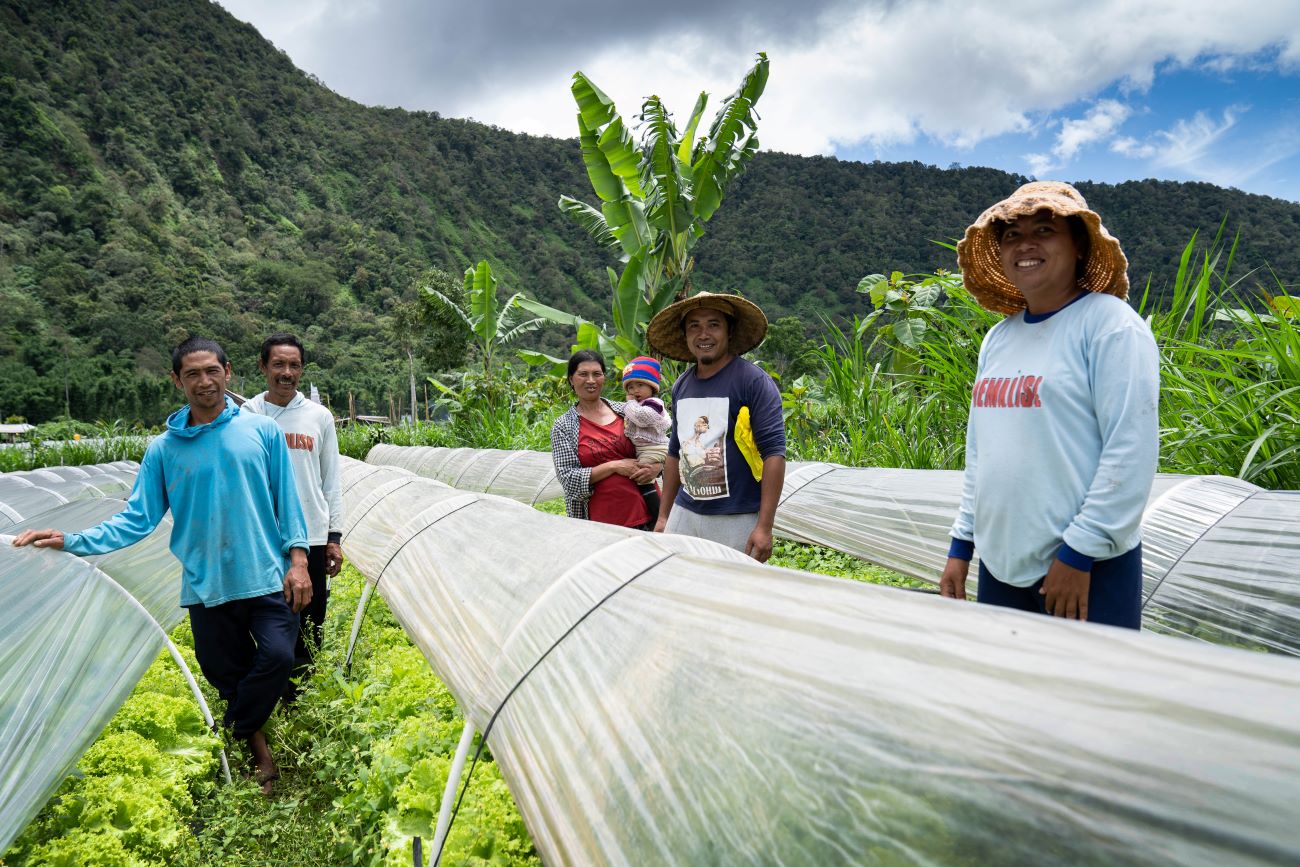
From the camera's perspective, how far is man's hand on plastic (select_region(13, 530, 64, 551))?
2.62 meters

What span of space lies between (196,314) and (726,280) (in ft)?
126

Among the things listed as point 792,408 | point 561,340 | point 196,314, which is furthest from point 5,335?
point 792,408

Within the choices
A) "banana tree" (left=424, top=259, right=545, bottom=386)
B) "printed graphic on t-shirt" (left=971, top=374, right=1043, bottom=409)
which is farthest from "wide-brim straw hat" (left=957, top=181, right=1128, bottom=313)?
"banana tree" (left=424, top=259, right=545, bottom=386)

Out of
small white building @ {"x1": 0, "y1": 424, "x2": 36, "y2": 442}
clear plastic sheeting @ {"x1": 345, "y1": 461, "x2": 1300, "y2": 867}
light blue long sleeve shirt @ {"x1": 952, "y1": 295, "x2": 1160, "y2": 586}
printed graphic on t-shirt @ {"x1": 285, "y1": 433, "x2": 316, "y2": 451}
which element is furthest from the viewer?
small white building @ {"x1": 0, "y1": 424, "x2": 36, "y2": 442}

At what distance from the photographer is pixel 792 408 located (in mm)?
7578

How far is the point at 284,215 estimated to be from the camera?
242 ft

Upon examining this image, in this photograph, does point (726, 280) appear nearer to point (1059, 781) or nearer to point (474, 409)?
point (474, 409)

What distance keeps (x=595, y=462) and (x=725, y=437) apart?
3.49 feet

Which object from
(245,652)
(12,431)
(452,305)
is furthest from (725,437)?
(12,431)

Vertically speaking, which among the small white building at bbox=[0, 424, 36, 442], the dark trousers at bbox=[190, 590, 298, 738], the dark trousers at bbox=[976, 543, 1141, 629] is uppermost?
the dark trousers at bbox=[976, 543, 1141, 629]

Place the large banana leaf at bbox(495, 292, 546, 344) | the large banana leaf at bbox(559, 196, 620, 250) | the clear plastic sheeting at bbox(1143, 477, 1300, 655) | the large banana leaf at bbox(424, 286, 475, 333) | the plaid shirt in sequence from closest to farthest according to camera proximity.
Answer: the clear plastic sheeting at bbox(1143, 477, 1300, 655), the plaid shirt, the large banana leaf at bbox(559, 196, 620, 250), the large banana leaf at bbox(424, 286, 475, 333), the large banana leaf at bbox(495, 292, 546, 344)

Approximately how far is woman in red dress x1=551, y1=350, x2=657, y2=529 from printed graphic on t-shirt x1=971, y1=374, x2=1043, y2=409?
7.02 feet

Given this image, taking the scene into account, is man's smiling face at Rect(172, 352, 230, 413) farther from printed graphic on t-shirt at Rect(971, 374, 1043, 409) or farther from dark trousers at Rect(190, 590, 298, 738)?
printed graphic on t-shirt at Rect(971, 374, 1043, 409)

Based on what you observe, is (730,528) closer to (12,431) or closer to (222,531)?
(222,531)
